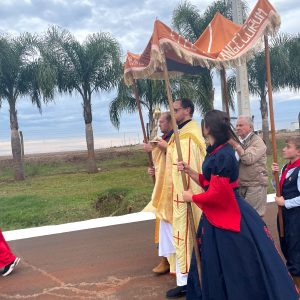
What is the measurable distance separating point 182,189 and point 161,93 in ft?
44.1

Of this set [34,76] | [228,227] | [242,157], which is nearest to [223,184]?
[228,227]

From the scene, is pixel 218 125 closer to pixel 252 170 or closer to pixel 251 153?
pixel 251 153

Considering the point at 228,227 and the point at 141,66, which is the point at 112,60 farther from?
the point at 228,227

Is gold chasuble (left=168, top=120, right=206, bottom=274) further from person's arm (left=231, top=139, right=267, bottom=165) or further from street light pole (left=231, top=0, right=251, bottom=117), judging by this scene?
street light pole (left=231, top=0, right=251, bottom=117)

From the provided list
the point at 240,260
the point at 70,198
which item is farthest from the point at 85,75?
the point at 240,260

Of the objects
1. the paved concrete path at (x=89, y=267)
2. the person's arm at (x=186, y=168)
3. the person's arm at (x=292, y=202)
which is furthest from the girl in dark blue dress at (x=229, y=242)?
the paved concrete path at (x=89, y=267)

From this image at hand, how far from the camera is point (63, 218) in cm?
952

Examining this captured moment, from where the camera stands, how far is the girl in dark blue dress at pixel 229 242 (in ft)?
11.2

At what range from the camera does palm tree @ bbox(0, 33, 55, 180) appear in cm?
1623

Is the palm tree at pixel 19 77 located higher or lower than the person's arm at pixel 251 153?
higher

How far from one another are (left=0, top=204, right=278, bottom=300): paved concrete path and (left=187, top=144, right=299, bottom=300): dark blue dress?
1.28 m

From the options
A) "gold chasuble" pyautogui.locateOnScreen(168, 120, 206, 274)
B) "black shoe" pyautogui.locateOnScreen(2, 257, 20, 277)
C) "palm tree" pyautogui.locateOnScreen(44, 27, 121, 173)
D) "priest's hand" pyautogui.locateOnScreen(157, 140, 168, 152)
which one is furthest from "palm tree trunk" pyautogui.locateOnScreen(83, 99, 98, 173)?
"gold chasuble" pyautogui.locateOnScreen(168, 120, 206, 274)

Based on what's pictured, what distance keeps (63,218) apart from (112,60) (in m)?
9.68

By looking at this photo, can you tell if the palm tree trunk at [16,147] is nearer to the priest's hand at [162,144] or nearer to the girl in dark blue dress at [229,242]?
the priest's hand at [162,144]
